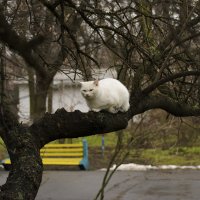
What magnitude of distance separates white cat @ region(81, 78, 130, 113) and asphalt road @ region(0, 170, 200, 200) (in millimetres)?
4871

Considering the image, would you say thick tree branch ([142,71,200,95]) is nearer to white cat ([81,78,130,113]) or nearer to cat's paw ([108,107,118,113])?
cat's paw ([108,107,118,113])

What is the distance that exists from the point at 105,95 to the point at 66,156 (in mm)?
9725

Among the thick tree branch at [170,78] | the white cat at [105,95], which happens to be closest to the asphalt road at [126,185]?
the white cat at [105,95]

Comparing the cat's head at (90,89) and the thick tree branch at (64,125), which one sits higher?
the cat's head at (90,89)

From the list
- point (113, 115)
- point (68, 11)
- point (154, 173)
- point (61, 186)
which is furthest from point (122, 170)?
point (113, 115)

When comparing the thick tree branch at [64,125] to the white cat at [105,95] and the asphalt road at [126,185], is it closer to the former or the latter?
the white cat at [105,95]

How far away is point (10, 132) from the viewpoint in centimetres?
380

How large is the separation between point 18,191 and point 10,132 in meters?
0.70

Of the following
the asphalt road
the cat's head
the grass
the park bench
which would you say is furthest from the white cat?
the grass

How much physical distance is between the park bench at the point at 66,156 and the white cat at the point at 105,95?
27.2ft

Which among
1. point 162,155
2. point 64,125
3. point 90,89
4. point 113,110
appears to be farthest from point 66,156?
point 64,125

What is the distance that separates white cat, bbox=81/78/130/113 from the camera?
5264mm

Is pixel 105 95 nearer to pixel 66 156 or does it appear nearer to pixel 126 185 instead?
pixel 126 185

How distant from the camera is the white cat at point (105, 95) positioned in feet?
17.3
